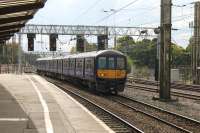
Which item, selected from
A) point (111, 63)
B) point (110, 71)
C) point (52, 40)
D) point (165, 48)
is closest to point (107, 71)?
point (110, 71)

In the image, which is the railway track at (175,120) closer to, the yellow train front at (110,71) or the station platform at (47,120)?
the station platform at (47,120)

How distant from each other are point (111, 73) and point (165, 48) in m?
5.09

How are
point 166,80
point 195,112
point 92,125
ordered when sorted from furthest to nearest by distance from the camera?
point 166,80 → point 195,112 → point 92,125

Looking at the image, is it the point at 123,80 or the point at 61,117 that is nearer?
the point at 61,117

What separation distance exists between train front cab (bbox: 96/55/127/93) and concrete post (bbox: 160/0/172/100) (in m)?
4.27

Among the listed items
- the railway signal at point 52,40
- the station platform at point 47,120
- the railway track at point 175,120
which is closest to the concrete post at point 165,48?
the railway track at point 175,120

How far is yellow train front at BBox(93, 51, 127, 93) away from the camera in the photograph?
3077cm

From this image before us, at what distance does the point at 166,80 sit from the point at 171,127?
1139cm

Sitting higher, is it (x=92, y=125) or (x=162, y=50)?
(x=162, y=50)

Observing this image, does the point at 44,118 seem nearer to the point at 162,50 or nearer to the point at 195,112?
the point at 195,112

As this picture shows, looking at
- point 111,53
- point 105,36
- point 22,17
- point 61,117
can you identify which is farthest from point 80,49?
point 61,117

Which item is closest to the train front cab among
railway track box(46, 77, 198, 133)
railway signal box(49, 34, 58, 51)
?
railway track box(46, 77, 198, 133)

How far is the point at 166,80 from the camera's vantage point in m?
27.2

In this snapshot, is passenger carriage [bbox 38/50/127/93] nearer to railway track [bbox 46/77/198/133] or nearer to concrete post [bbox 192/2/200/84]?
railway track [bbox 46/77/198/133]
